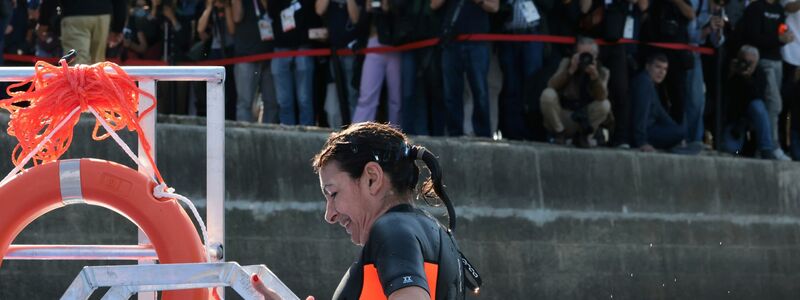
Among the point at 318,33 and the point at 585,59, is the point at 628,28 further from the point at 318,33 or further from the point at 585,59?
the point at 318,33

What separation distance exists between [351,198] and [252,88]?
308 inches

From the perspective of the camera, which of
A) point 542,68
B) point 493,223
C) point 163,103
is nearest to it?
point 493,223

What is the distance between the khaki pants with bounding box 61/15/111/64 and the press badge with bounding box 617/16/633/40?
390 centimetres

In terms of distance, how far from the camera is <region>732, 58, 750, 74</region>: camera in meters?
12.8

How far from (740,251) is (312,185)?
3930mm

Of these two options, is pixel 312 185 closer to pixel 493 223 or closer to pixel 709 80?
pixel 493 223

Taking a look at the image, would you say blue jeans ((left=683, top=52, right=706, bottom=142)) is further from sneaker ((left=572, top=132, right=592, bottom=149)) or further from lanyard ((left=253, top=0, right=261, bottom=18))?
lanyard ((left=253, top=0, right=261, bottom=18))

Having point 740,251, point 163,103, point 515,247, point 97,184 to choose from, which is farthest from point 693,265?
point 97,184

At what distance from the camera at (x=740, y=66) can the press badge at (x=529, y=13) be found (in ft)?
7.90

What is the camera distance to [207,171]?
211 inches

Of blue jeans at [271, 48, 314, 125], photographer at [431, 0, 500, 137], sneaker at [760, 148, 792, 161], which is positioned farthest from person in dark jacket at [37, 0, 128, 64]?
sneaker at [760, 148, 792, 161]

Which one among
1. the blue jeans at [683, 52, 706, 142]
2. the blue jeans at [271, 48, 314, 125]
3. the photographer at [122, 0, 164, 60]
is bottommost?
the blue jeans at [683, 52, 706, 142]

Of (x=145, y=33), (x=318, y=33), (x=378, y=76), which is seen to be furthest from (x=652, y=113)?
(x=145, y=33)

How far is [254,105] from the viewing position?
12.0m
